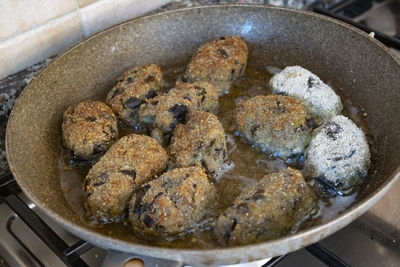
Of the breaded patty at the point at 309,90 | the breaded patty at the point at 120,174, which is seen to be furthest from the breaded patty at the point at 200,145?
the breaded patty at the point at 309,90

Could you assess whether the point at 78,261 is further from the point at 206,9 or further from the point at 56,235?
the point at 206,9

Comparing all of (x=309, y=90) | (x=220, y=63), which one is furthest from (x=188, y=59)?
(x=309, y=90)

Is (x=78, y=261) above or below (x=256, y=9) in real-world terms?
below

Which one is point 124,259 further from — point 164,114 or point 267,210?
point 164,114

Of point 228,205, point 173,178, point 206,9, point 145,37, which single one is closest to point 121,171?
point 173,178

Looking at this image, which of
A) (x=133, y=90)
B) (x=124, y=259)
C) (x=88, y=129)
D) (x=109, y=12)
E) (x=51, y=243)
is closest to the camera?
(x=124, y=259)

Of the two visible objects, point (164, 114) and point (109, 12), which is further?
point (109, 12)

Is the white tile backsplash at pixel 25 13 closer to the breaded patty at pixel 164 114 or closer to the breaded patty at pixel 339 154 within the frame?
the breaded patty at pixel 164 114
